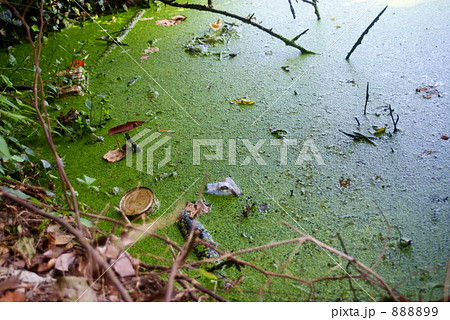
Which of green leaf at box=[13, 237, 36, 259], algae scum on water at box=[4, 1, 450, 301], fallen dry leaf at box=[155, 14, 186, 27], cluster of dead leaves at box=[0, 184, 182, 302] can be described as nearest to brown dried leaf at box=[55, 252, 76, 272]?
cluster of dead leaves at box=[0, 184, 182, 302]

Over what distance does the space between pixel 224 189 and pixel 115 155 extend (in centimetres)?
63

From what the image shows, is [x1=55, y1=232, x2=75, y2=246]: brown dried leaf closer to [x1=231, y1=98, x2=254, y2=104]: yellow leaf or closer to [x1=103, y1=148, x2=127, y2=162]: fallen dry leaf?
[x1=103, y1=148, x2=127, y2=162]: fallen dry leaf

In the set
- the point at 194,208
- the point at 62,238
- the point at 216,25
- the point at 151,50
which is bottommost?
the point at 194,208

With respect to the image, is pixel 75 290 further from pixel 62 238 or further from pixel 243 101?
pixel 243 101

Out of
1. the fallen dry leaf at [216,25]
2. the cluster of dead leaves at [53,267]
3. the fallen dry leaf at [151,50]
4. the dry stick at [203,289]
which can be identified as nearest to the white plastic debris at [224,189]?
the cluster of dead leaves at [53,267]

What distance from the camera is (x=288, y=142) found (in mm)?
1842

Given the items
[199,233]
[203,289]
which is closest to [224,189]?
[199,233]

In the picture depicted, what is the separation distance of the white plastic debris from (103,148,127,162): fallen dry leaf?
0.51 metres

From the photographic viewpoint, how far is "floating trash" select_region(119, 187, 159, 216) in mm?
1556

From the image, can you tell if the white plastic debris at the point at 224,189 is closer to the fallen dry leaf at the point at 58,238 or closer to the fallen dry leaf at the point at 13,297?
the fallen dry leaf at the point at 58,238

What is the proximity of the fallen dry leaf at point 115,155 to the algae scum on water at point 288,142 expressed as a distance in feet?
0.09

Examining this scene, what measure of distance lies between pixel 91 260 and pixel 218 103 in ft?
4.22

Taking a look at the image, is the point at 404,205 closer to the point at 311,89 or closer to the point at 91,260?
the point at 311,89

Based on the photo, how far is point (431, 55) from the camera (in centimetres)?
224
